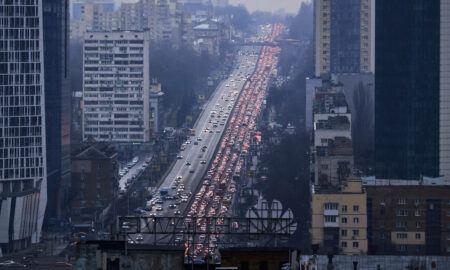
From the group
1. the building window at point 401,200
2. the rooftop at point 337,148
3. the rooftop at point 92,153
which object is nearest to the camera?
the building window at point 401,200

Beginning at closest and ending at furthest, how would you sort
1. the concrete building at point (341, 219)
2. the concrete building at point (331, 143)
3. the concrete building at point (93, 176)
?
the concrete building at point (341, 219) < the concrete building at point (331, 143) < the concrete building at point (93, 176)

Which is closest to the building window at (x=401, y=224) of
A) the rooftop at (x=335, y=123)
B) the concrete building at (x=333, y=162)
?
the concrete building at (x=333, y=162)

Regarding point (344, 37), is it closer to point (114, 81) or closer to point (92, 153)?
point (114, 81)

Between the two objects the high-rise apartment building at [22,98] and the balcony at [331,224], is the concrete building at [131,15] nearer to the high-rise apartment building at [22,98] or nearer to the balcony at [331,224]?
the high-rise apartment building at [22,98]

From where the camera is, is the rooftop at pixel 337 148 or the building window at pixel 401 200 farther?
the rooftop at pixel 337 148

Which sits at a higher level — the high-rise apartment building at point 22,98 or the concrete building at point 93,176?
the high-rise apartment building at point 22,98

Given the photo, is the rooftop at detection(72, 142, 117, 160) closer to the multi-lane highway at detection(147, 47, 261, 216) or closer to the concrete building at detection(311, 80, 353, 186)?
the multi-lane highway at detection(147, 47, 261, 216)

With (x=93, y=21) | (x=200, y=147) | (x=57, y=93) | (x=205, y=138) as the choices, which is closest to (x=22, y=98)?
(x=57, y=93)
